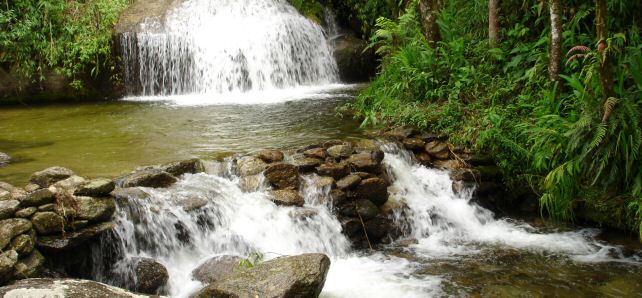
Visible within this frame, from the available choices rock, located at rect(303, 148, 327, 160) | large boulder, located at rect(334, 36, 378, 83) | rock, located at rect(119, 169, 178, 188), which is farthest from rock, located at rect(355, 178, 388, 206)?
large boulder, located at rect(334, 36, 378, 83)

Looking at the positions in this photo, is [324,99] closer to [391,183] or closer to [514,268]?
[391,183]

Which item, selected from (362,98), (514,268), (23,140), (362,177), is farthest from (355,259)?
(23,140)

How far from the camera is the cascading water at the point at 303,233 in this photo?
16.7 ft

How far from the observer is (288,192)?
19.8 feet

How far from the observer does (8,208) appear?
440 centimetres

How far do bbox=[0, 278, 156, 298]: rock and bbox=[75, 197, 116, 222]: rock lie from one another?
34.8 inches

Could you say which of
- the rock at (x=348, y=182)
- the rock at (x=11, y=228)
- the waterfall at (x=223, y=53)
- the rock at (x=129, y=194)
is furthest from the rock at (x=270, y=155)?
the waterfall at (x=223, y=53)

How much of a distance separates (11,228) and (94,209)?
0.69 m

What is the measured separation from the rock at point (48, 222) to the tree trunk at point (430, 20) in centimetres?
629

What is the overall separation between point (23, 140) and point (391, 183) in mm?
5215

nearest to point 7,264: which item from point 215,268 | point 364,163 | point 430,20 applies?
point 215,268

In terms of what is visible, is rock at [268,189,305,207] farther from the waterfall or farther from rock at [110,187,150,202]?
the waterfall

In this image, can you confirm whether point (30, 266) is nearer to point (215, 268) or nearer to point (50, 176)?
point (50, 176)

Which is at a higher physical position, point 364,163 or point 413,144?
point 413,144
